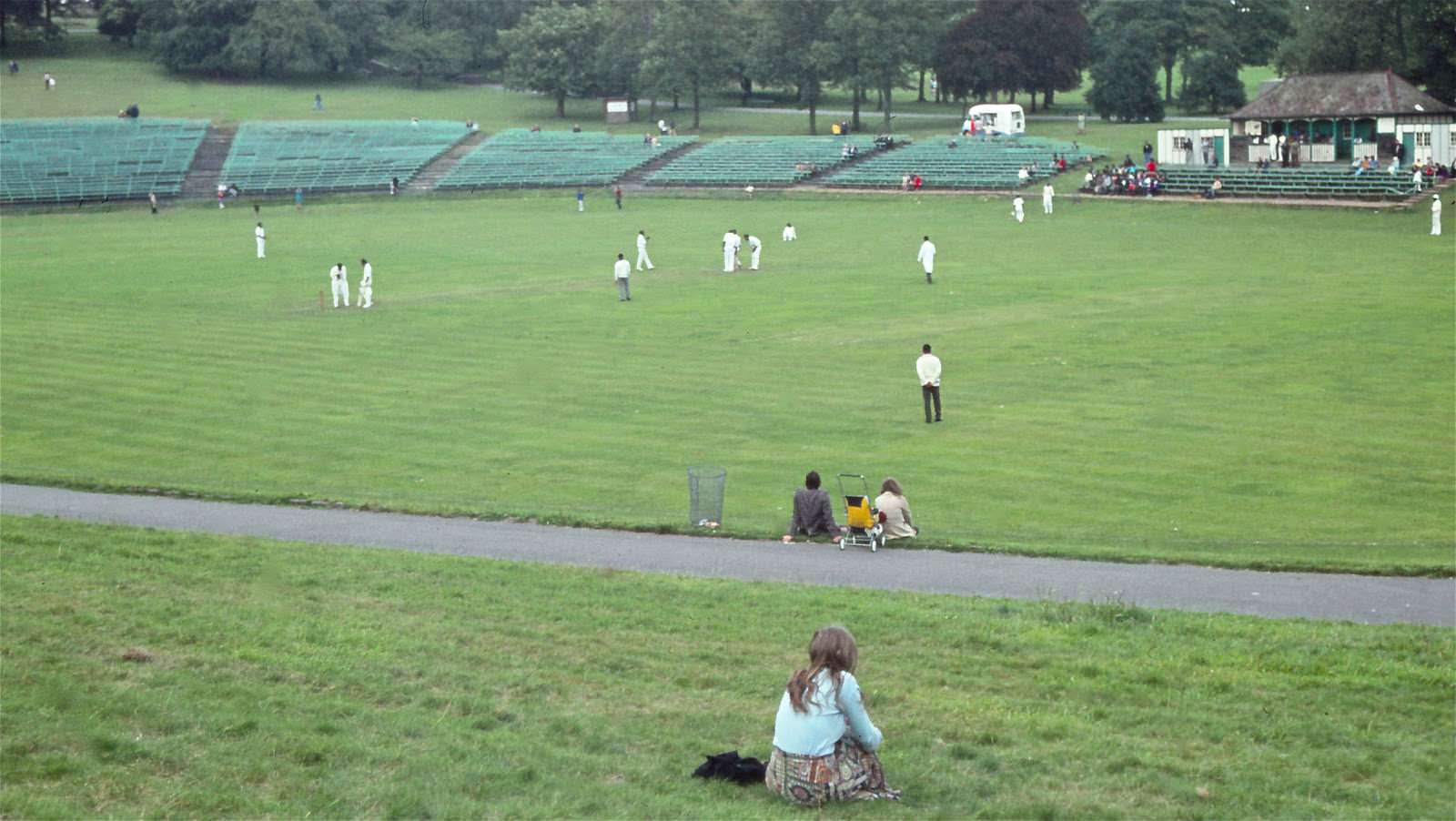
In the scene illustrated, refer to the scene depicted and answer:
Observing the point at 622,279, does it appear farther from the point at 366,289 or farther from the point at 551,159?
the point at 551,159

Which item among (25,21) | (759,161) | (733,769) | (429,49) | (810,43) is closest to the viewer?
(733,769)

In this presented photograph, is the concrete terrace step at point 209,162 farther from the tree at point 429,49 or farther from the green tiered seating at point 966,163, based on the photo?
the green tiered seating at point 966,163

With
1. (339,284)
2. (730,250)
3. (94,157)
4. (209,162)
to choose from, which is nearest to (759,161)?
(209,162)

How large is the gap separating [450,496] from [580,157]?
248ft

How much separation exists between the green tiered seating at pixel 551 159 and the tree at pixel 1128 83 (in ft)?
97.7

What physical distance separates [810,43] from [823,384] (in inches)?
3319

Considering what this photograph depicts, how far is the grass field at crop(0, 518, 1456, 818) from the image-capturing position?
964 centimetres

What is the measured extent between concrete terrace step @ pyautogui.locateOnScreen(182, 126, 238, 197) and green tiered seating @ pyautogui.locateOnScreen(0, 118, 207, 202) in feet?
1.78

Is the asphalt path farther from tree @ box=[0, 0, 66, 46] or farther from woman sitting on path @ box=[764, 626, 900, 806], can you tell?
tree @ box=[0, 0, 66, 46]

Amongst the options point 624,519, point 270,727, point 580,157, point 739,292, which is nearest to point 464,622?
point 270,727

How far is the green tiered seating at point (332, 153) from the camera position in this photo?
95.7 meters

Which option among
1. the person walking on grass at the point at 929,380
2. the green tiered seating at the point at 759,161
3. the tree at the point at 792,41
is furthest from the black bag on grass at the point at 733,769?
the tree at the point at 792,41

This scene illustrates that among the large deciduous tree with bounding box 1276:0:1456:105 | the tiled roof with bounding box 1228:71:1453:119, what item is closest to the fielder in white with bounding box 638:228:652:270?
the tiled roof with bounding box 1228:71:1453:119

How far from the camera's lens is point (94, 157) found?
97.2 metres
